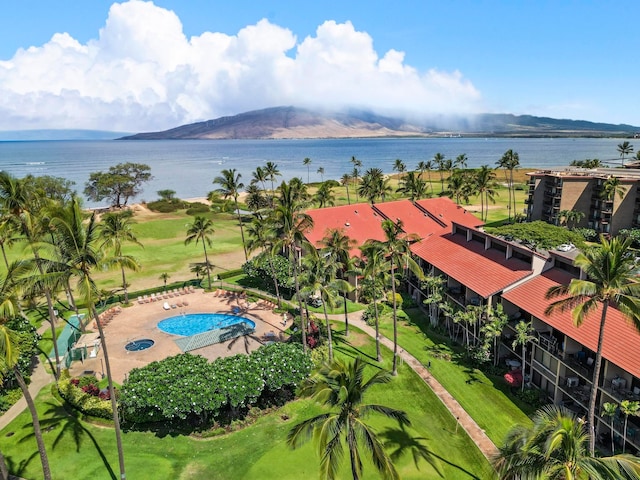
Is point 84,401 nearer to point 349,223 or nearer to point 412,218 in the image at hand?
point 349,223

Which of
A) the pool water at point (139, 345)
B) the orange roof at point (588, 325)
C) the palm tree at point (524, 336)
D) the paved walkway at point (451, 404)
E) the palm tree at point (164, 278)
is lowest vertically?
the paved walkway at point (451, 404)

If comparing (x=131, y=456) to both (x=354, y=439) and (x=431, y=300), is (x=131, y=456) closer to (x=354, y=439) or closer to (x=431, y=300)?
(x=354, y=439)

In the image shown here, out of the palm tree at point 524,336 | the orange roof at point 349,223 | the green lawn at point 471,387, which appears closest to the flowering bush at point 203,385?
the green lawn at point 471,387

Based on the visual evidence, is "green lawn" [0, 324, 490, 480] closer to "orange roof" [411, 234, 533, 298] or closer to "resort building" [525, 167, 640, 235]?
"orange roof" [411, 234, 533, 298]

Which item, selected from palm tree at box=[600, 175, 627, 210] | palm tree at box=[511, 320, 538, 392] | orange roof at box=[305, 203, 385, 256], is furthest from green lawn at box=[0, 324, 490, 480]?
palm tree at box=[600, 175, 627, 210]

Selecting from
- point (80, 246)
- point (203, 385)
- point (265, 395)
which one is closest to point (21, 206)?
point (80, 246)

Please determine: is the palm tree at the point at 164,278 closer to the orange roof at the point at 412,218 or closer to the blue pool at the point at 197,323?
the blue pool at the point at 197,323
